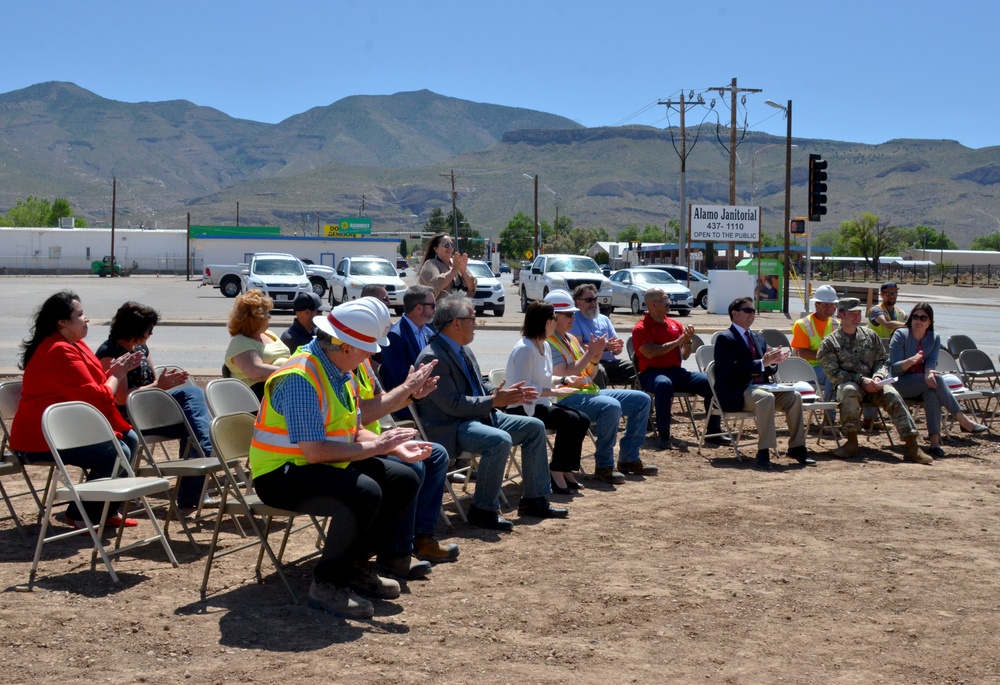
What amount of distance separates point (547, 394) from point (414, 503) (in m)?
2.37

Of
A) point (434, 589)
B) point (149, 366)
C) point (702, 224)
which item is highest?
point (702, 224)

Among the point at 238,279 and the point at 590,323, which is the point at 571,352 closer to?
the point at 590,323

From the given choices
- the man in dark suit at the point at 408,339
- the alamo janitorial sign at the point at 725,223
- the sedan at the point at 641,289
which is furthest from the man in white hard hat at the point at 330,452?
the alamo janitorial sign at the point at 725,223

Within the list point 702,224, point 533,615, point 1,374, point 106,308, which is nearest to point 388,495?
point 533,615

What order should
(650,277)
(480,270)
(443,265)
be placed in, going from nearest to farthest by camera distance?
(443,265) < (480,270) < (650,277)

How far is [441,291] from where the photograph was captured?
948cm

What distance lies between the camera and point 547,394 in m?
7.73

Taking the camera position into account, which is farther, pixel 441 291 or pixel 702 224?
pixel 702 224

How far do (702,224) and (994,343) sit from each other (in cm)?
1418

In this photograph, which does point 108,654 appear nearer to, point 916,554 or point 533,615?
point 533,615

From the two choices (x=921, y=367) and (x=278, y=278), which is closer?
(x=921, y=367)

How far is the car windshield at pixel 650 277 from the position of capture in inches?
1241

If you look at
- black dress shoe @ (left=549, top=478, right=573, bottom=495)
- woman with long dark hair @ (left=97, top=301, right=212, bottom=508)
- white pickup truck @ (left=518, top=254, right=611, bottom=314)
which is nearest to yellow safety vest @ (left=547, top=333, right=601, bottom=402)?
black dress shoe @ (left=549, top=478, right=573, bottom=495)

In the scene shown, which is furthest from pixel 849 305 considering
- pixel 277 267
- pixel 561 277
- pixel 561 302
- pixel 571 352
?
pixel 277 267
